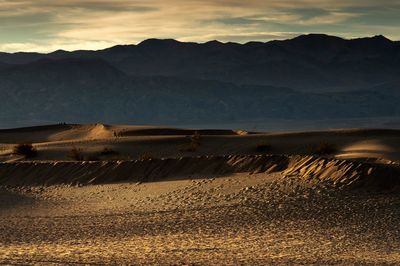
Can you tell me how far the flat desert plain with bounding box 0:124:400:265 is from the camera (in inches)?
605

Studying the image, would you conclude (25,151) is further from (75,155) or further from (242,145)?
(242,145)

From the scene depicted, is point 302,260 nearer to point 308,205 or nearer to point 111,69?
point 308,205

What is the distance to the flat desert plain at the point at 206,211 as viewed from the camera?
50.4 ft

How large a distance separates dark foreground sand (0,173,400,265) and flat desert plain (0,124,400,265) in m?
0.02

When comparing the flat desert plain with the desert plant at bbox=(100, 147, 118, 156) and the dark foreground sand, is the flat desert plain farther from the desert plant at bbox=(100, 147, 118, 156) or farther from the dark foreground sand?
the desert plant at bbox=(100, 147, 118, 156)

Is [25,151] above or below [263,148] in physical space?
above

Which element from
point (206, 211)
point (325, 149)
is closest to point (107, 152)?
point (325, 149)

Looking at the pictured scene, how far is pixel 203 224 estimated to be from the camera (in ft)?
62.7

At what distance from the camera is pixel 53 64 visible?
19212cm

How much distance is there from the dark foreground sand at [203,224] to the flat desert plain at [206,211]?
0.02 meters

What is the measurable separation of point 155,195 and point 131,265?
972 cm

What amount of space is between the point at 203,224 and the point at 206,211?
174cm

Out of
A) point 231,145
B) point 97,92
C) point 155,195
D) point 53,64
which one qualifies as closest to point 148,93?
point 97,92

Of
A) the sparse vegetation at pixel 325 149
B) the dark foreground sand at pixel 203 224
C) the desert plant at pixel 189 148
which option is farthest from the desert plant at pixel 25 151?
the sparse vegetation at pixel 325 149
